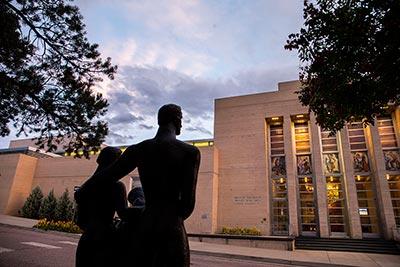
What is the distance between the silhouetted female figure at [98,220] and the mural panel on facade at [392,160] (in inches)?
995

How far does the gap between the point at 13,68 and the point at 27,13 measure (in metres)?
1.30

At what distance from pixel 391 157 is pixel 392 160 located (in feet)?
0.87

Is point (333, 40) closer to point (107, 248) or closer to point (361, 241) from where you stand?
point (107, 248)

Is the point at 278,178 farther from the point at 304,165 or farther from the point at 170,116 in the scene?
the point at 170,116

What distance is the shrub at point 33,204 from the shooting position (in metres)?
26.7

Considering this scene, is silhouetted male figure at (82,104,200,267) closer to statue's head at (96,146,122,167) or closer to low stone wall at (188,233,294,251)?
statue's head at (96,146,122,167)

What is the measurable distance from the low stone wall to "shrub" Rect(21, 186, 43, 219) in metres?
17.2

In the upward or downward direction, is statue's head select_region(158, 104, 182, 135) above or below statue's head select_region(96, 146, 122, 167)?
above

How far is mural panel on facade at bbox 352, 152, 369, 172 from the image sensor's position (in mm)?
22828

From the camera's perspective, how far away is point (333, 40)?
256 inches

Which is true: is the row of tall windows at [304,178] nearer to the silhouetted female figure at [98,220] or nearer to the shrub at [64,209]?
the shrub at [64,209]

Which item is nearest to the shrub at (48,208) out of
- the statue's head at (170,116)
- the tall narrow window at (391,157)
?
the statue's head at (170,116)

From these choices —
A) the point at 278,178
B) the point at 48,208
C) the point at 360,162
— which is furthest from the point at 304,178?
the point at 48,208

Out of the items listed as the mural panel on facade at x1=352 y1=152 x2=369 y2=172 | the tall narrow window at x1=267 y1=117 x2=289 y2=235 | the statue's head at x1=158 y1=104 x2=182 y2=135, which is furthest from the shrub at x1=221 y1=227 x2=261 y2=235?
the statue's head at x1=158 y1=104 x2=182 y2=135
